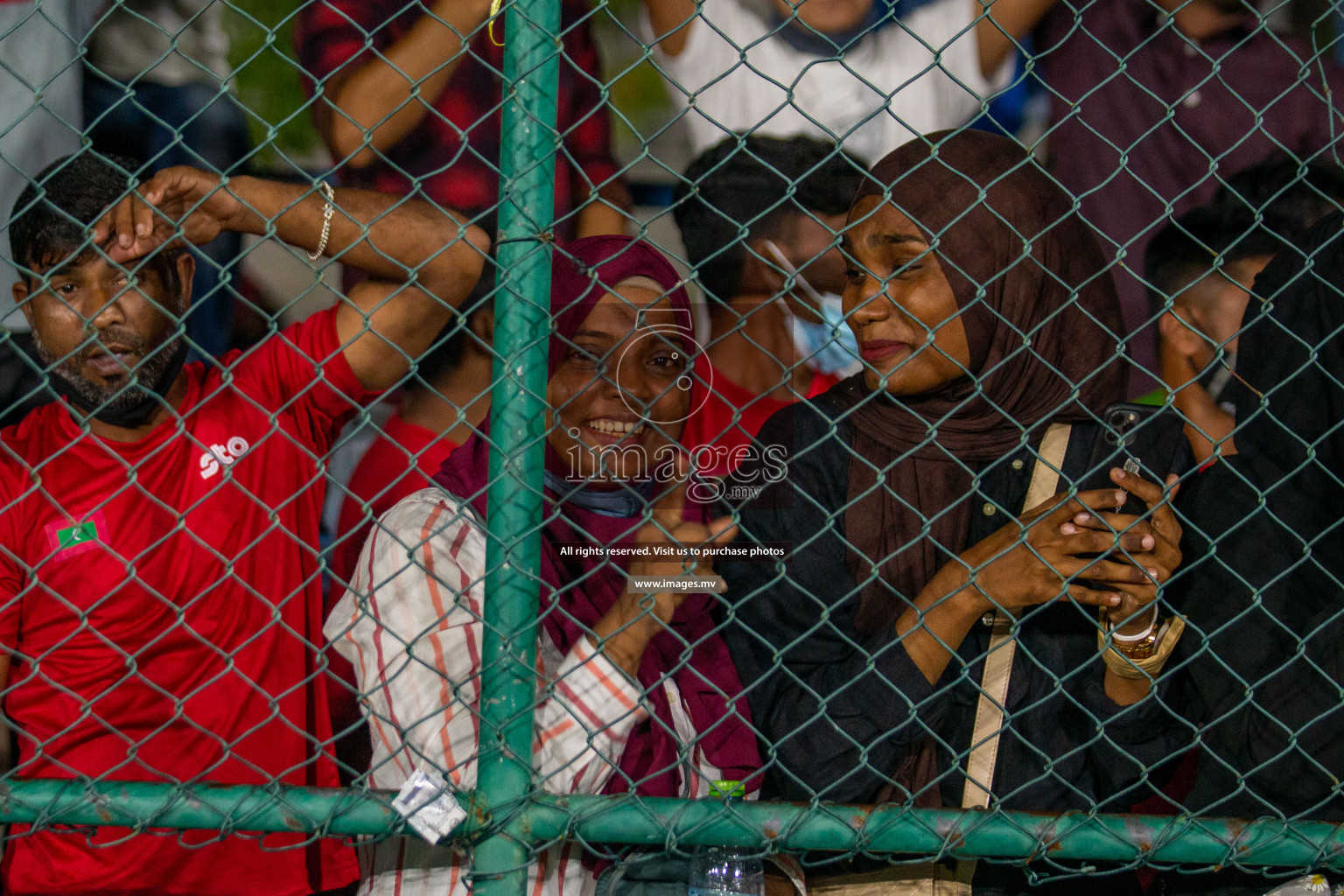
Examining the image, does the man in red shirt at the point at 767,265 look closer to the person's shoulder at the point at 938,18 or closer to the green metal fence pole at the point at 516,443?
the person's shoulder at the point at 938,18

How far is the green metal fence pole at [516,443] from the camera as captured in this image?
1661mm

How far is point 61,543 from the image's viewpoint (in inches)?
89.0

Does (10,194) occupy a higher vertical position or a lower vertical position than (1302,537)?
higher

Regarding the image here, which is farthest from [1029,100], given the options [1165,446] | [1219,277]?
[1165,446]

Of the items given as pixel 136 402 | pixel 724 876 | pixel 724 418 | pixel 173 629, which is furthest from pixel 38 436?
pixel 724 876

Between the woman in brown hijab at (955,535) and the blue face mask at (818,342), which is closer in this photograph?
the woman in brown hijab at (955,535)

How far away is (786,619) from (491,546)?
0.67m

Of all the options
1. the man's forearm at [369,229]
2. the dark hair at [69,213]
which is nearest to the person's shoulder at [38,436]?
the dark hair at [69,213]

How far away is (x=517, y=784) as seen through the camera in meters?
1.69

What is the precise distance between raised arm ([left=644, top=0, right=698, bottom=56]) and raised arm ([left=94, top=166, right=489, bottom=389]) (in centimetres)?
97

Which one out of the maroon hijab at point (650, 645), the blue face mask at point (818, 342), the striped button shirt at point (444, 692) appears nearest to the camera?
the striped button shirt at point (444, 692)

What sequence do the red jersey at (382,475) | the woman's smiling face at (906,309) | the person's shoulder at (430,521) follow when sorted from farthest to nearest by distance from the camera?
the red jersey at (382,475) → the woman's smiling face at (906,309) → the person's shoulder at (430,521)

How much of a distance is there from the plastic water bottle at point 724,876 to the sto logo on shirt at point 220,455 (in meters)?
1.30

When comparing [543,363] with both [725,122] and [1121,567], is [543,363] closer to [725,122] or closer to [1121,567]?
[1121,567]
